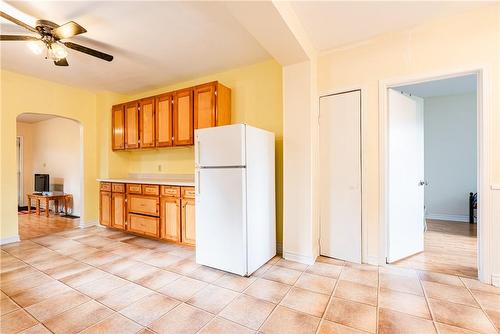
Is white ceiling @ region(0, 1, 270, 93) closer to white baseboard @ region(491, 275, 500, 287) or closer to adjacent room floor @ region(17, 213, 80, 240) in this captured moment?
adjacent room floor @ region(17, 213, 80, 240)

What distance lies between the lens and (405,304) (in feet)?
6.37

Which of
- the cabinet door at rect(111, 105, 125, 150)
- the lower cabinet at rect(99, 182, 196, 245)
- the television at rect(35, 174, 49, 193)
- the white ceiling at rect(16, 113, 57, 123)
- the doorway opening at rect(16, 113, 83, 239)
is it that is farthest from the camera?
the white ceiling at rect(16, 113, 57, 123)

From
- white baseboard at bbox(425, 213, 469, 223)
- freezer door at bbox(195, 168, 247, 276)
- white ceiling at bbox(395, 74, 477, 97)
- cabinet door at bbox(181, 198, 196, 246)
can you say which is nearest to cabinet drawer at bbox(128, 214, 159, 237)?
cabinet door at bbox(181, 198, 196, 246)

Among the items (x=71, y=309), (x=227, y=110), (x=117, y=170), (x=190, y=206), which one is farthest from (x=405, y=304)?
(x=117, y=170)

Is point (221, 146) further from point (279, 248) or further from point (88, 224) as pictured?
point (88, 224)

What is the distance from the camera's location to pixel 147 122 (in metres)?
4.11

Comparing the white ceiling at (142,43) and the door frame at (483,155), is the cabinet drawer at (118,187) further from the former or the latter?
the door frame at (483,155)

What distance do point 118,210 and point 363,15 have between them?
436cm

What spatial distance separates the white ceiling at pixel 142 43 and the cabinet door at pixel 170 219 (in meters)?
1.94

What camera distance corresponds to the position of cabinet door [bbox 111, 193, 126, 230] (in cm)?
401

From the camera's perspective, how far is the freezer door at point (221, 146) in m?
2.44

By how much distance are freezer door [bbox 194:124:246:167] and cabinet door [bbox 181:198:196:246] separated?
77 centimetres

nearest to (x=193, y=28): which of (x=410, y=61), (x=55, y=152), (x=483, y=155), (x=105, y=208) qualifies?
(x=410, y=61)

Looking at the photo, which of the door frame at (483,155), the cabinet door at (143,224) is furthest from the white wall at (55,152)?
the door frame at (483,155)
